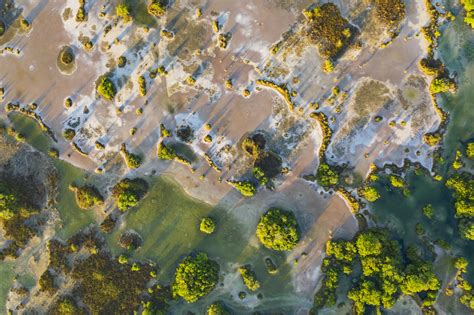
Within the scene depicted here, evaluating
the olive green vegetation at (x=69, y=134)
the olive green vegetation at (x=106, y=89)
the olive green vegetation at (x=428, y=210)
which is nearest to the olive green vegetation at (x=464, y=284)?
the olive green vegetation at (x=428, y=210)

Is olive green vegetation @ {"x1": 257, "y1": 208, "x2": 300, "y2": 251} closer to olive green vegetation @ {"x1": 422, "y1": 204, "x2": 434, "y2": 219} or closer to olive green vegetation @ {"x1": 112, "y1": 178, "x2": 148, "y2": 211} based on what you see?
olive green vegetation @ {"x1": 112, "y1": 178, "x2": 148, "y2": 211}

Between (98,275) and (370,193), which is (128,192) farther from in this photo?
(370,193)

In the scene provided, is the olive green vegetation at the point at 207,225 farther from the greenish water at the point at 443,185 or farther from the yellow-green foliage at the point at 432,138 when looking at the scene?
the yellow-green foliage at the point at 432,138

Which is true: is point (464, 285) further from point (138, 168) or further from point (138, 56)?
point (138, 56)

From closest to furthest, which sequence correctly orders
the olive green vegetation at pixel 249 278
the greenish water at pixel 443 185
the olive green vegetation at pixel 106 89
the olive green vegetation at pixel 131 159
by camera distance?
1. the olive green vegetation at pixel 249 278
2. the olive green vegetation at pixel 106 89
3. the olive green vegetation at pixel 131 159
4. the greenish water at pixel 443 185

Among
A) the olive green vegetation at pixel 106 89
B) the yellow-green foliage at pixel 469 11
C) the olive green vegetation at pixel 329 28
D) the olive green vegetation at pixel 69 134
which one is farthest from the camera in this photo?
the olive green vegetation at pixel 69 134
